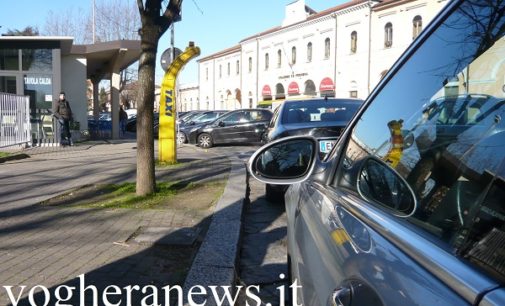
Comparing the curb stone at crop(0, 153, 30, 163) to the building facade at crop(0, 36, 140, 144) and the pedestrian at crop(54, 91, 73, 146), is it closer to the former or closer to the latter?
the pedestrian at crop(54, 91, 73, 146)

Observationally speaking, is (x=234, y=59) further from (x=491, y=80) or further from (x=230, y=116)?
(x=491, y=80)

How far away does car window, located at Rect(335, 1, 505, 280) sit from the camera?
1201 mm

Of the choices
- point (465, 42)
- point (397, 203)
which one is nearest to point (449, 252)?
point (397, 203)

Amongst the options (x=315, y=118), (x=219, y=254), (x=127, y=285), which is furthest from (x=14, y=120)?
(x=127, y=285)

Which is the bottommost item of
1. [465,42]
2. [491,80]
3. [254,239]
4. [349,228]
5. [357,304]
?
[254,239]

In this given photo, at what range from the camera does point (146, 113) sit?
7852 mm

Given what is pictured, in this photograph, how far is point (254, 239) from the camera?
20.3ft

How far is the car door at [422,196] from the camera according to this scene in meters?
1.16

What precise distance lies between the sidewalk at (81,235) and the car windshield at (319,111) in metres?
1.45

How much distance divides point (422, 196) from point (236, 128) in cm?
1944

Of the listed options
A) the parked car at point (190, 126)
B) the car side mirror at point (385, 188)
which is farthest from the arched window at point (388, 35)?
the car side mirror at point (385, 188)

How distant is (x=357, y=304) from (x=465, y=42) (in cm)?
83

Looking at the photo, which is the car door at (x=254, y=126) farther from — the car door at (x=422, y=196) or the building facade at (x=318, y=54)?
the car door at (x=422, y=196)
